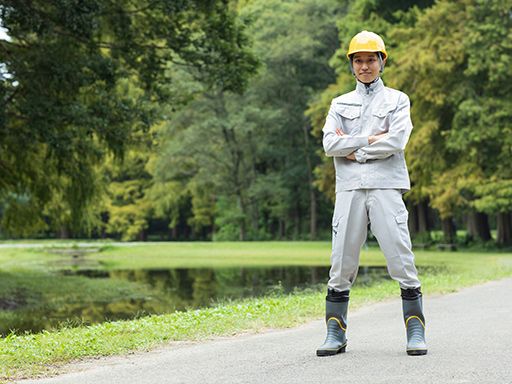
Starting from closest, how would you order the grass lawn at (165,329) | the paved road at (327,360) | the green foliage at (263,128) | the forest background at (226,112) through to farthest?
the paved road at (327,360) < the grass lawn at (165,329) < the forest background at (226,112) < the green foliage at (263,128)

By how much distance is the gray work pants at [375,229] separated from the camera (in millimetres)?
5770

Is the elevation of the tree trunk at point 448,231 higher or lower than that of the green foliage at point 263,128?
lower

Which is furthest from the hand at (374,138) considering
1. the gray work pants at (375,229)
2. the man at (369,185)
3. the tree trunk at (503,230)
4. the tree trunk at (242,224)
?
the tree trunk at (242,224)

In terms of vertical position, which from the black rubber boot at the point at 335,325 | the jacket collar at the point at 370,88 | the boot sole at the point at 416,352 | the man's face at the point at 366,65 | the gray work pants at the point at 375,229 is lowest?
the boot sole at the point at 416,352

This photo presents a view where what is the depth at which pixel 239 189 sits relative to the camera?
5297cm

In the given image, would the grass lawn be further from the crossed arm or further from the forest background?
the forest background

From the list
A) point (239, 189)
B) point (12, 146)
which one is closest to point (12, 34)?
point (12, 146)

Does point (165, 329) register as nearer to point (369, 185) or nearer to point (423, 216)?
point (369, 185)

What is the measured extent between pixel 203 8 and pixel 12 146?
5313 millimetres

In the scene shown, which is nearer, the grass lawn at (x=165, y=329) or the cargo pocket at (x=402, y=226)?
the cargo pocket at (x=402, y=226)

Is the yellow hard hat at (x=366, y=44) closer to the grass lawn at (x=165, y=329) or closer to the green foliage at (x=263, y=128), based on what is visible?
the grass lawn at (x=165, y=329)

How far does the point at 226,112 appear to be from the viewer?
50.7 meters

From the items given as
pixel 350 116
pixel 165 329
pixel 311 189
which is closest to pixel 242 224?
pixel 311 189

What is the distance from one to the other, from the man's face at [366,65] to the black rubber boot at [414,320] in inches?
61.9
